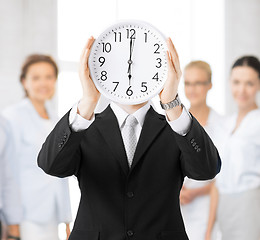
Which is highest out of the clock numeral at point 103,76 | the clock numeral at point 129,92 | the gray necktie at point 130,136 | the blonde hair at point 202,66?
the blonde hair at point 202,66

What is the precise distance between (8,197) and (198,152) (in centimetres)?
224

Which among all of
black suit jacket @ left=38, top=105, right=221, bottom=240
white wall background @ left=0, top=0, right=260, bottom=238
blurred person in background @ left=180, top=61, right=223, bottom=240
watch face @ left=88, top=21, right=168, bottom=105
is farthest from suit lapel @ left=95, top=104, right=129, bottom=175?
blurred person in background @ left=180, top=61, right=223, bottom=240

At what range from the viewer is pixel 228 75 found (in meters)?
4.07

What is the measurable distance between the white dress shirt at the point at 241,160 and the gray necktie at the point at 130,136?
2.42 metres

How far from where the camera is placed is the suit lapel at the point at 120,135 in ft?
4.65

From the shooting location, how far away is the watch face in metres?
1.41

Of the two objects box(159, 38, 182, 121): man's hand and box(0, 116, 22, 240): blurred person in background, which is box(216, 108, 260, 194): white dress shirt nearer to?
box(0, 116, 22, 240): blurred person in background

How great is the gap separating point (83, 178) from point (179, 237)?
0.36 m

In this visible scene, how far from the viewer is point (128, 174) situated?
1403 millimetres

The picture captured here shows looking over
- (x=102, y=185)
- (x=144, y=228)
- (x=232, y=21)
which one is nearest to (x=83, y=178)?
(x=102, y=185)

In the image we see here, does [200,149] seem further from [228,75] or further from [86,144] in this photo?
[228,75]

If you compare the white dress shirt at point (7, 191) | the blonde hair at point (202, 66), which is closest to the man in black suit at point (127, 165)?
the white dress shirt at point (7, 191)

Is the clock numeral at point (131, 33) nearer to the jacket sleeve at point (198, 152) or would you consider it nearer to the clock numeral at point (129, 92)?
the clock numeral at point (129, 92)

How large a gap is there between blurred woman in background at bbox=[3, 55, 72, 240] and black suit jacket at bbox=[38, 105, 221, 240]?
1982 millimetres
